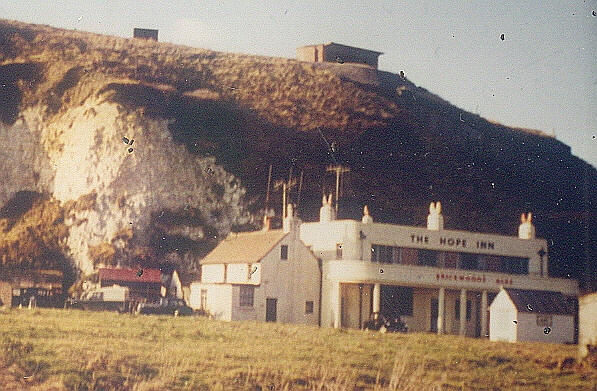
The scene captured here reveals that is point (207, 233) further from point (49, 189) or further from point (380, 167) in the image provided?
point (380, 167)

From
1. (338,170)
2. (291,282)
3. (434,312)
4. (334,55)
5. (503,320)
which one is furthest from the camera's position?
(334,55)

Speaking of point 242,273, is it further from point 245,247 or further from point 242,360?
point 242,360

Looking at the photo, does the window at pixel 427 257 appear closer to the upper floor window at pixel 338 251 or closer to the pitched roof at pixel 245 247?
the upper floor window at pixel 338 251

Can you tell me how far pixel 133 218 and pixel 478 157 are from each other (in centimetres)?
2067

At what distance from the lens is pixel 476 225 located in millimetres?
40938

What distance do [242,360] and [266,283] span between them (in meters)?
8.85

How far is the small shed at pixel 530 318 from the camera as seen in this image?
87.5 feet

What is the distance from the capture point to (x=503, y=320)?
27.9 meters

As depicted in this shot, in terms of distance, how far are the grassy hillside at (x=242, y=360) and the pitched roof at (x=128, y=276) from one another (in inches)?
253

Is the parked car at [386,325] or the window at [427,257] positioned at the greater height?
the window at [427,257]

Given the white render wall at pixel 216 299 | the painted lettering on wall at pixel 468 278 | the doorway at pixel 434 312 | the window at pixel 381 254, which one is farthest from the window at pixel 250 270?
the doorway at pixel 434 312

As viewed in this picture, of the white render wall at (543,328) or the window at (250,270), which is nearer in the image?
the white render wall at (543,328)

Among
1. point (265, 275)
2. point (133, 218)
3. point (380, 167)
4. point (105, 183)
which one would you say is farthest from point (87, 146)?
point (380, 167)

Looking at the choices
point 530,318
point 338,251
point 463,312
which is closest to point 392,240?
point 338,251
